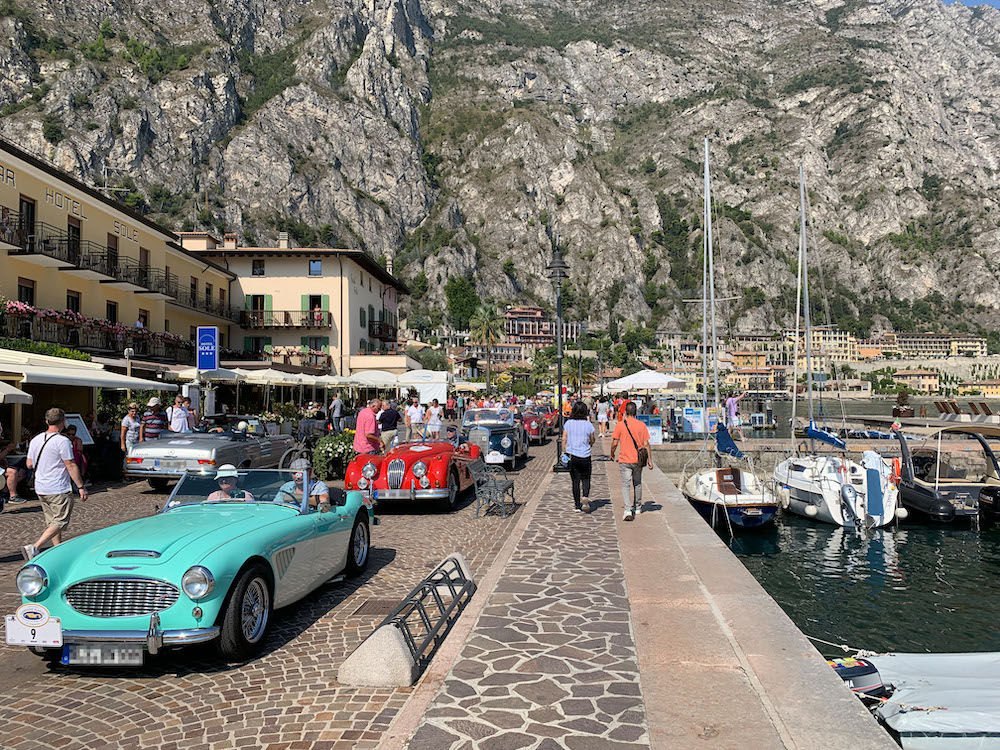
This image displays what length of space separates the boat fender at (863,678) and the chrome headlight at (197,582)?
5.22 metres

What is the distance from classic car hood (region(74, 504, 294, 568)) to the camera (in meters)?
4.95

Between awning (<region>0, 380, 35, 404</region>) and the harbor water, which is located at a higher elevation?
awning (<region>0, 380, 35, 404</region>)

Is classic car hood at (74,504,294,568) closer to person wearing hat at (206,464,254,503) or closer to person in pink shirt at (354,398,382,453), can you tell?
person wearing hat at (206,464,254,503)

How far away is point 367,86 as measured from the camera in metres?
148

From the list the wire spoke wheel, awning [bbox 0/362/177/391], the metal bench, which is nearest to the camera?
the wire spoke wheel

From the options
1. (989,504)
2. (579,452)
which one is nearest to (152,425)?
(579,452)

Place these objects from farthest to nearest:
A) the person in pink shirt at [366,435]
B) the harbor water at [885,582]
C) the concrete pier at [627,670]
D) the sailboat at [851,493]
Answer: the sailboat at [851,493]
the person in pink shirt at [366,435]
the harbor water at [885,582]
the concrete pier at [627,670]

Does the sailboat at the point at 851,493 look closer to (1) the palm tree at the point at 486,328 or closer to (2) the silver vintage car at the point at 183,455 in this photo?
(2) the silver vintage car at the point at 183,455

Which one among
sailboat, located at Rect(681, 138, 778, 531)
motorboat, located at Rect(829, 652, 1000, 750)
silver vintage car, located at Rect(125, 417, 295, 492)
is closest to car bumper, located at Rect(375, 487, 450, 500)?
silver vintage car, located at Rect(125, 417, 295, 492)

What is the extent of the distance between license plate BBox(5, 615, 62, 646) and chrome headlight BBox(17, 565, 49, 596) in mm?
215

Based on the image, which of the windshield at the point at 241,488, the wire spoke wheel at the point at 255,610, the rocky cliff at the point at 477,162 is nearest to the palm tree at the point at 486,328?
the rocky cliff at the point at 477,162

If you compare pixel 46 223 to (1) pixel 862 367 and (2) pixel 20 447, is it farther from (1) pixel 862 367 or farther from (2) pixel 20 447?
(1) pixel 862 367

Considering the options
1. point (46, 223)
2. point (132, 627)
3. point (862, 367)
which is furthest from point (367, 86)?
point (132, 627)

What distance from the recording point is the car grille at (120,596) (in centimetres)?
476
